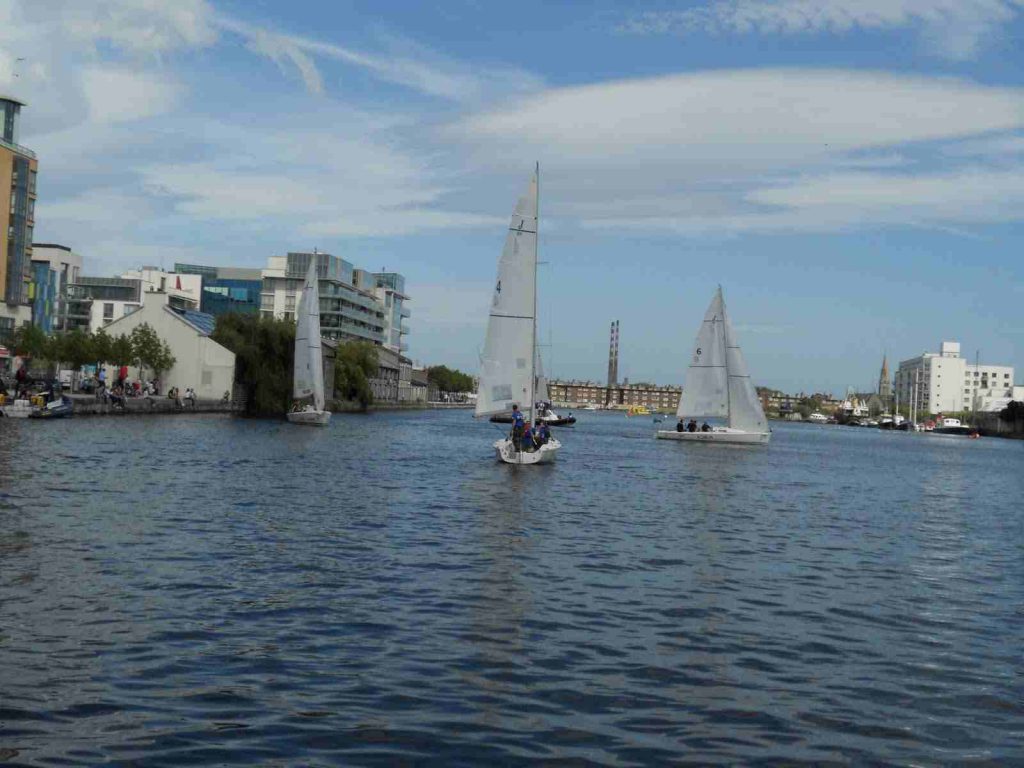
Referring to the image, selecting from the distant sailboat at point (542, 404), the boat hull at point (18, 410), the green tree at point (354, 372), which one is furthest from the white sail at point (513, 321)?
the green tree at point (354, 372)

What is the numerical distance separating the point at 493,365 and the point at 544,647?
32562mm

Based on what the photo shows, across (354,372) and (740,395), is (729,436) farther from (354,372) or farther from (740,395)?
(354,372)

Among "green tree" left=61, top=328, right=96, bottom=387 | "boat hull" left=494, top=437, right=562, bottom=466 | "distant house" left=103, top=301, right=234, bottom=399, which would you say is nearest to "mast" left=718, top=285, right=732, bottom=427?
"boat hull" left=494, top=437, right=562, bottom=466

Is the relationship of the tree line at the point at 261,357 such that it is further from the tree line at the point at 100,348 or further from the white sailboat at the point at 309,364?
the white sailboat at the point at 309,364

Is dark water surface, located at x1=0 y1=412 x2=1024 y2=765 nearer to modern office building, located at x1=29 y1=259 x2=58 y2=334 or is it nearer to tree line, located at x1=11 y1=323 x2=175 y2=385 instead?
tree line, located at x1=11 y1=323 x2=175 y2=385

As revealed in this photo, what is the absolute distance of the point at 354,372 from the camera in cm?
13475

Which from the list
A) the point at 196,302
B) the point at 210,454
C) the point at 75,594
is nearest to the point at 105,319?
the point at 196,302

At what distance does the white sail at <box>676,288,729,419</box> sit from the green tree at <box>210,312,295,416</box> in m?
33.4

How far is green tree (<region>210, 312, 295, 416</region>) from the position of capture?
95.1 m

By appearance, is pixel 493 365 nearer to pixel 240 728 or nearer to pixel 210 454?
pixel 210 454

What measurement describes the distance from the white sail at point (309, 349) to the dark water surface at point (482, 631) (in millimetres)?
49455

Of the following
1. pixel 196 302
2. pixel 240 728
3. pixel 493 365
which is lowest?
pixel 240 728

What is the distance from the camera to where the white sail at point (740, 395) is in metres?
79.3

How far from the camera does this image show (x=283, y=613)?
1479 centimetres
